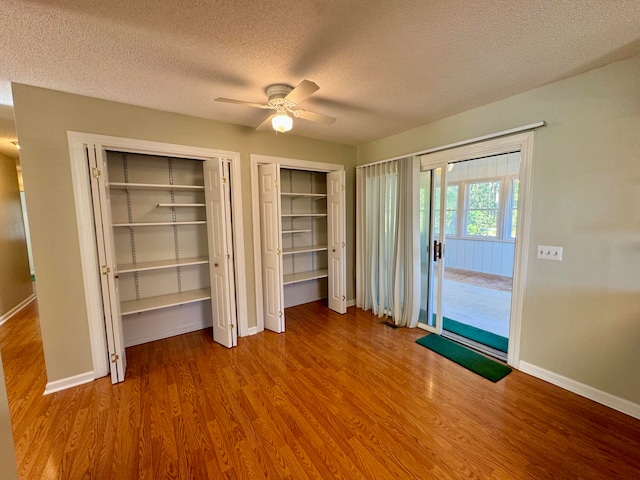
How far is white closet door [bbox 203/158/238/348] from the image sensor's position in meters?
2.85

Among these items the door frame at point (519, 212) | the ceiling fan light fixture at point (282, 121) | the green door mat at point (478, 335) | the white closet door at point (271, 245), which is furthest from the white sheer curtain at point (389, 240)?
the ceiling fan light fixture at point (282, 121)

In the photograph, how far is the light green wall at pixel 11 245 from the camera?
395cm

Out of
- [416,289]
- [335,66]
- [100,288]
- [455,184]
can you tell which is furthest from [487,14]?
[455,184]

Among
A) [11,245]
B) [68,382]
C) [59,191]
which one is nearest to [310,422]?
[68,382]

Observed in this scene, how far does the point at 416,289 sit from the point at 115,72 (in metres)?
3.58

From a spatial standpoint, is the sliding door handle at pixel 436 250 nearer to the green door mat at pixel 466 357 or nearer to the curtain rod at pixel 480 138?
the green door mat at pixel 466 357

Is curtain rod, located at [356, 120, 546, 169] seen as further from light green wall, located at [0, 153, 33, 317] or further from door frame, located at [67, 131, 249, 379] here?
light green wall, located at [0, 153, 33, 317]

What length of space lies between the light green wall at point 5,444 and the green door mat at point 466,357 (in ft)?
9.88

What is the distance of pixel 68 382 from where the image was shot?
7.63 ft

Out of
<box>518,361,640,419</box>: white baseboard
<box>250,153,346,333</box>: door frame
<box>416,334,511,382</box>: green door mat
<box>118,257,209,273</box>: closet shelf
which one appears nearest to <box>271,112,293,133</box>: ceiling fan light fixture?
<box>250,153,346,333</box>: door frame

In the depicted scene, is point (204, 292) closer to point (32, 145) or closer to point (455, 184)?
point (32, 145)

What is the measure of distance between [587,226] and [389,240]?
1.93 meters

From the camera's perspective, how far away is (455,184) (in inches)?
255

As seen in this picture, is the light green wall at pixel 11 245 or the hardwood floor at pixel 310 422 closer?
the hardwood floor at pixel 310 422
